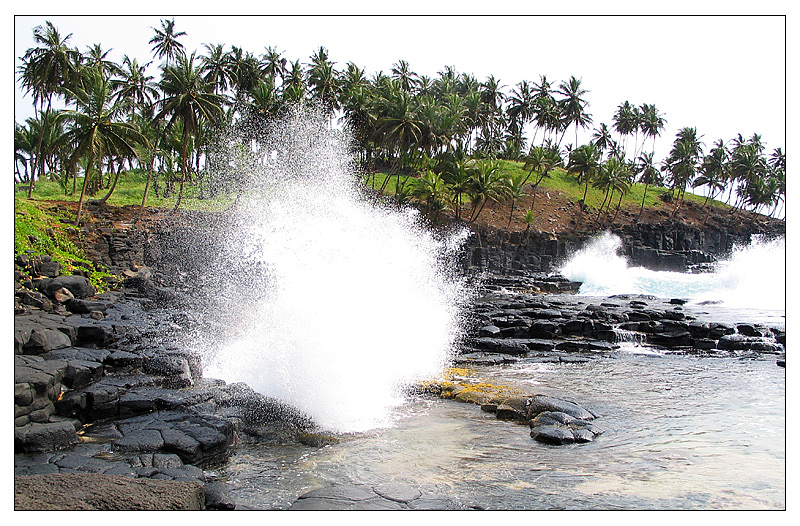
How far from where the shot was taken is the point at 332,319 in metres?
8.50

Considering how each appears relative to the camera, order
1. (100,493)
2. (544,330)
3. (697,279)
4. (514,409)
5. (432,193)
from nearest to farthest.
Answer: (100,493)
(514,409)
(544,330)
(697,279)
(432,193)

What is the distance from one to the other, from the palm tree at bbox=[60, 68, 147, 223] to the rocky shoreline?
9.60 m

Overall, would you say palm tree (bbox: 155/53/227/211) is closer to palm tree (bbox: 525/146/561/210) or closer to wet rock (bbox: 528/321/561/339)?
wet rock (bbox: 528/321/561/339)

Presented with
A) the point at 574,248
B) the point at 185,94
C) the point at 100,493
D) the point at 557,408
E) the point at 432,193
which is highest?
the point at 185,94

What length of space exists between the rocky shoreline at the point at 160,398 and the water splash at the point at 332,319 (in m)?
0.61

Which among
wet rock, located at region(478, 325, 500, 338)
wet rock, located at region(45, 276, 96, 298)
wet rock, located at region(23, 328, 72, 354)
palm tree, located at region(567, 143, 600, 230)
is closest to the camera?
wet rock, located at region(23, 328, 72, 354)

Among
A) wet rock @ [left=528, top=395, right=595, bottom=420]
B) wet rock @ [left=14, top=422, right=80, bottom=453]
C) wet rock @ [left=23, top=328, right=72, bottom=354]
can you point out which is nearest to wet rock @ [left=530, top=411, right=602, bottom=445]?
wet rock @ [left=528, top=395, right=595, bottom=420]

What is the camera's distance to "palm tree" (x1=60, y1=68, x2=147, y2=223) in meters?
22.5

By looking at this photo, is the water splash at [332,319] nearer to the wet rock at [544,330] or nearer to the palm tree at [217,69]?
the wet rock at [544,330]

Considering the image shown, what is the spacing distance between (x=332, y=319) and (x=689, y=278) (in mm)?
39038

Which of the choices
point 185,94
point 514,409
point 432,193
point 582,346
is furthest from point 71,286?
point 432,193

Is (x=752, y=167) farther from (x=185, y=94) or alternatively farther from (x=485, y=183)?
(x=185, y=94)

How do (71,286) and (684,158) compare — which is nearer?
(71,286)

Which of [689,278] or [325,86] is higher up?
[325,86]
